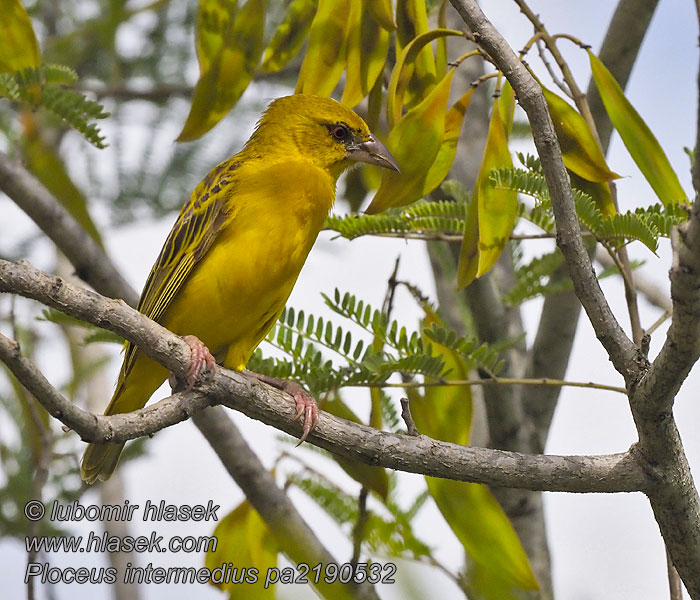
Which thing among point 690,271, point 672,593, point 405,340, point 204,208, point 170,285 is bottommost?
point 672,593

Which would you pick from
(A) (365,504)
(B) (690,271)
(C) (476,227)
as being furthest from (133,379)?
(B) (690,271)

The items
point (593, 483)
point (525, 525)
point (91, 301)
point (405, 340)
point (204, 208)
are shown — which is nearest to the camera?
point (91, 301)

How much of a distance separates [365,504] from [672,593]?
108 cm

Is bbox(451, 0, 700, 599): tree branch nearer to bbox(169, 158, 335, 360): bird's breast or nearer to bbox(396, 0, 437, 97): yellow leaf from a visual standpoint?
bbox(396, 0, 437, 97): yellow leaf

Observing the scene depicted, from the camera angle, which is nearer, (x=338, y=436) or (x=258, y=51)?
(x=338, y=436)

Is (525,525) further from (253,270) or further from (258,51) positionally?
(258,51)

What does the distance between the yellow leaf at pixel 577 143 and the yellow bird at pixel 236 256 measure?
0.97 metres

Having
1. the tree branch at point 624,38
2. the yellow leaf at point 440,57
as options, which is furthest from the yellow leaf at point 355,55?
the tree branch at point 624,38

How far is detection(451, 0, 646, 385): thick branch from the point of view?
250 centimetres

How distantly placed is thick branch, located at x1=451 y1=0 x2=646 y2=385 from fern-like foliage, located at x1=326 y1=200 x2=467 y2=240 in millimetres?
930

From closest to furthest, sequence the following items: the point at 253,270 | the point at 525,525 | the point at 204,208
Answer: the point at 253,270
the point at 204,208
the point at 525,525

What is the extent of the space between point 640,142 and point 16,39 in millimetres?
2099

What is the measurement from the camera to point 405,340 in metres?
3.29

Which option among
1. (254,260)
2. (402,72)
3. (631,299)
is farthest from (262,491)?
(402,72)
